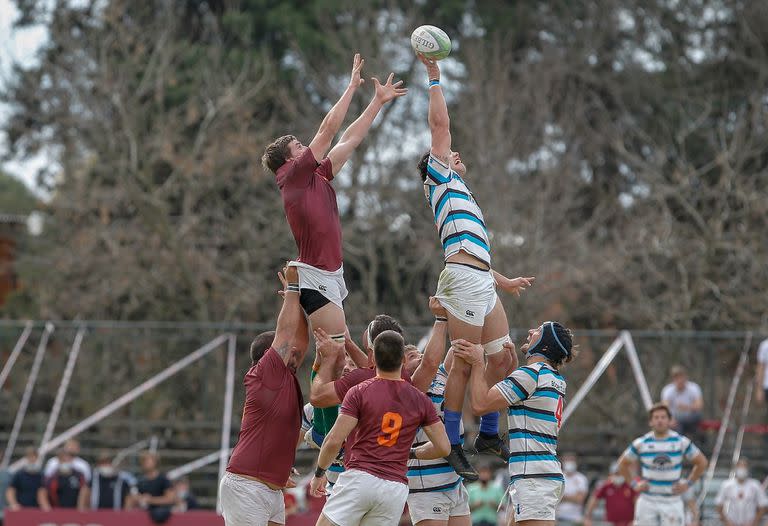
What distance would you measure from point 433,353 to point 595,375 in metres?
11.8

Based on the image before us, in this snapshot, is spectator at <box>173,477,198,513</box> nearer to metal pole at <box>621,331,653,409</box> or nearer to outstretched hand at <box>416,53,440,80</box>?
metal pole at <box>621,331,653,409</box>

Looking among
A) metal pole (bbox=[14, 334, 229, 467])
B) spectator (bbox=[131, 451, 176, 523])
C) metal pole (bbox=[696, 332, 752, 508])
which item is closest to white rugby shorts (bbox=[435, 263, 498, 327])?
spectator (bbox=[131, 451, 176, 523])

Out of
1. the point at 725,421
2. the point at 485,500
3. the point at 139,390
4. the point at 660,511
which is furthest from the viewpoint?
the point at 139,390

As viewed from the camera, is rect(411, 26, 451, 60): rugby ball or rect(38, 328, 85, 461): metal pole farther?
rect(38, 328, 85, 461): metal pole

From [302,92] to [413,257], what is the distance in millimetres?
5199

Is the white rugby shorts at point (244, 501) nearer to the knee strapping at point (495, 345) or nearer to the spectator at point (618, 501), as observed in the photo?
the knee strapping at point (495, 345)

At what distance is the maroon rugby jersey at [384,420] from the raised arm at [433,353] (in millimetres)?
981

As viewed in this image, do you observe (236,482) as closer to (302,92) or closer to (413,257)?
(413,257)

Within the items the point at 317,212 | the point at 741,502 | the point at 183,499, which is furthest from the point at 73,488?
the point at 317,212

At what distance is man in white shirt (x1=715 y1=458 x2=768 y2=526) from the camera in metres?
18.4

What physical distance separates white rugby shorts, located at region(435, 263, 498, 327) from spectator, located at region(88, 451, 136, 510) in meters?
11.0

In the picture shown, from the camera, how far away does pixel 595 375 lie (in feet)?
67.3

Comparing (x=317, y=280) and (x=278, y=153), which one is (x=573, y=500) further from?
(x=278, y=153)

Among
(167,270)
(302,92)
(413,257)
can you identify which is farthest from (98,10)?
(413,257)
